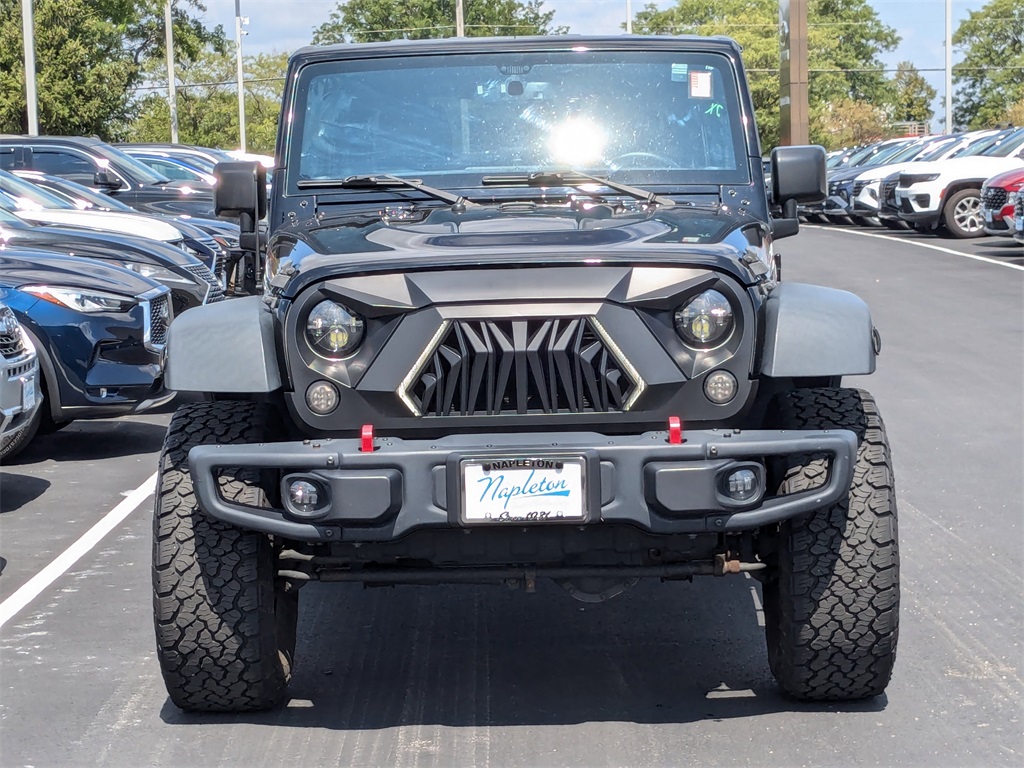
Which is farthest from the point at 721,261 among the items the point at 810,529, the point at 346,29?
the point at 346,29

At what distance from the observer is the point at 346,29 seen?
285ft

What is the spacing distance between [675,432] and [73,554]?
368 cm

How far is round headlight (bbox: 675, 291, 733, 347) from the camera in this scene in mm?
4461

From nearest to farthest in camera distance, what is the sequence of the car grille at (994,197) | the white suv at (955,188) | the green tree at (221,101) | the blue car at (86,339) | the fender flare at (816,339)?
the fender flare at (816,339)
the blue car at (86,339)
the car grille at (994,197)
the white suv at (955,188)
the green tree at (221,101)

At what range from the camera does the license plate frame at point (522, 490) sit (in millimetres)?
4195

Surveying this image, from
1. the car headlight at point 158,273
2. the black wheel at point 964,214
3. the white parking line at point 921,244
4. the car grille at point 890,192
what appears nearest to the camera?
the car headlight at point 158,273

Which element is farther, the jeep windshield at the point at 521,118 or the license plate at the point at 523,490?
the jeep windshield at the point at 521,118

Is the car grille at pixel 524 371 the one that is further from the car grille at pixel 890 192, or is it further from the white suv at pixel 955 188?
the car grille at pixel 890 192

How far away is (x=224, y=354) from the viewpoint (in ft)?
15.0

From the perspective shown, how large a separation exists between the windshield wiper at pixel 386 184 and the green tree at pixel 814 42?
316 ft

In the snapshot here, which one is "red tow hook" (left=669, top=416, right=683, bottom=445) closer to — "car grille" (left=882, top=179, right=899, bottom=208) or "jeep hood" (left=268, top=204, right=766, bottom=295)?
"jeep hood" (left=268, top=204, right=766, bottom=295)

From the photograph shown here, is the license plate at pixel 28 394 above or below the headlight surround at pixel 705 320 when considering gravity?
below

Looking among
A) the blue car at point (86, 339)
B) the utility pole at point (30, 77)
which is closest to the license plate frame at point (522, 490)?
the blue car at point (86, 339)

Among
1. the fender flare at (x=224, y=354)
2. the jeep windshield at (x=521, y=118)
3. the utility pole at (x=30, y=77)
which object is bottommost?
the fender flare at (x=224, y=354)
